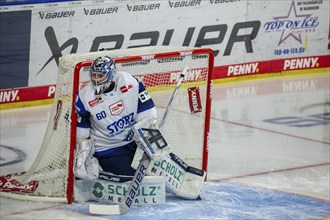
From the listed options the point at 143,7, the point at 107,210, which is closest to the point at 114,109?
the point at 107,210

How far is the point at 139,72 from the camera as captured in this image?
25.4 ft

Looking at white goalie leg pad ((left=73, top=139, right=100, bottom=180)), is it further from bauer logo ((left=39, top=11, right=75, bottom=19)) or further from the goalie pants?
bauer logo ((left=39, top=11, right=75, bottom=19))

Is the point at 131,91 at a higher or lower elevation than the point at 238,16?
lower

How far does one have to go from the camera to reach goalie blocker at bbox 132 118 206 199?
715 centimetres

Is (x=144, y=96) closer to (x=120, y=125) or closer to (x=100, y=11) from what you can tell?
(x=120, y=125)

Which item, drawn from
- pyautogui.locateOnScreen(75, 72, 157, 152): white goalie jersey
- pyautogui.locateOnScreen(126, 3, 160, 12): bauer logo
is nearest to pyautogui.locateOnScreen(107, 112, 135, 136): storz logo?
pyautogui.locateOnScreen(75, 72, 157, 152): white goalie jersey

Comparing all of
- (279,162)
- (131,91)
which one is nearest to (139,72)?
(131,91)

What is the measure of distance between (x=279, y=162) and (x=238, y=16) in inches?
130

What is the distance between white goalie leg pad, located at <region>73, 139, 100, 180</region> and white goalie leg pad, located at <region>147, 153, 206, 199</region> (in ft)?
1.38

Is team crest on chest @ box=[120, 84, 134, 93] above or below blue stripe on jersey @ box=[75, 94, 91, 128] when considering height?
above

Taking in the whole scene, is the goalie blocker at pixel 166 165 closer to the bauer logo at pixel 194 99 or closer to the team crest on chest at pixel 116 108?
the team crest on chest at pixel 116 108

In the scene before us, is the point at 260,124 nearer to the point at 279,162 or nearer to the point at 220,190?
the point at 279,162

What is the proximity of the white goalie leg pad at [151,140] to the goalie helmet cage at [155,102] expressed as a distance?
0.47 m

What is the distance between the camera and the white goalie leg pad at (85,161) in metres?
7.12
